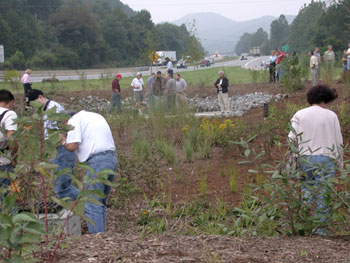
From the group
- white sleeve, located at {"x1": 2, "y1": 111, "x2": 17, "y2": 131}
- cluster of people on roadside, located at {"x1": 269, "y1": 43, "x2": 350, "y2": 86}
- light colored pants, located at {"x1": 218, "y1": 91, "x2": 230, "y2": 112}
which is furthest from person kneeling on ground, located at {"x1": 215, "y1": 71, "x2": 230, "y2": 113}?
white sleeve, located at {"x1": 2, "y1": 111, "x2": 17, "y2": 131}

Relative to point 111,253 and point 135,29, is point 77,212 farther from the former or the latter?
point 135,29

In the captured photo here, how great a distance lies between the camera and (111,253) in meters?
3.07

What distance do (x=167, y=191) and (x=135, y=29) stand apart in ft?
280

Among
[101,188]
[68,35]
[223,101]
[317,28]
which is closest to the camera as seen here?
[101,188]

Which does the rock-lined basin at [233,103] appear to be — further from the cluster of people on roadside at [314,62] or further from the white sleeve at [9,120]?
the white sleeve at [9,120]

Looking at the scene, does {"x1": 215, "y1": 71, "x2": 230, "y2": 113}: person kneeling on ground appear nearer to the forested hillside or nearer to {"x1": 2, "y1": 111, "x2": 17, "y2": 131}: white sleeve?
{"x1": 2, "y1": 111, "x2": 17, "y2": 131}: white sleeve

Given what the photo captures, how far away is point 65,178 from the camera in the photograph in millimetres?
5340

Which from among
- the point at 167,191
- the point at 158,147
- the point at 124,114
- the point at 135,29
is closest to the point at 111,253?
the point at 167,191

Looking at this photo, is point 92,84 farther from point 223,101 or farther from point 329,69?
point 329,69

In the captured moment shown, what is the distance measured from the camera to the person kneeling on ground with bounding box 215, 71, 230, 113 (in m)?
16.7

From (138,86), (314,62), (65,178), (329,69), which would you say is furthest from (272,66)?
(65,178)

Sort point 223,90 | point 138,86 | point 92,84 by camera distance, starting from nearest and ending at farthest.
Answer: point 223,90 → point 138,86 → point 92,84

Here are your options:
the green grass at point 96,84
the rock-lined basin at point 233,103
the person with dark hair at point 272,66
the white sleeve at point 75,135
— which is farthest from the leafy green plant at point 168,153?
the person with dark hair at point 272,66

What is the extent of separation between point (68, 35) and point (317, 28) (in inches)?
1545
